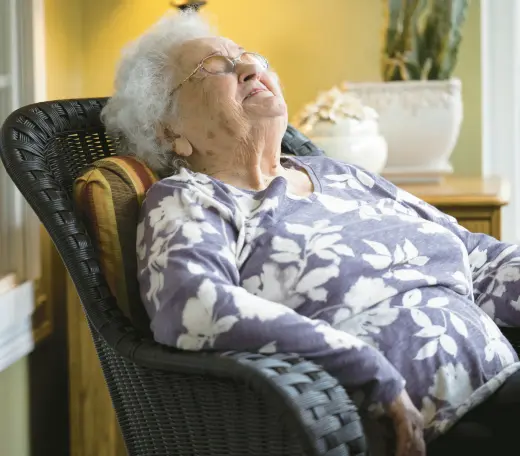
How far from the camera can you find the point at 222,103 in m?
1.99

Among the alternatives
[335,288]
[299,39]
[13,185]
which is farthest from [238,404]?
[299,39]

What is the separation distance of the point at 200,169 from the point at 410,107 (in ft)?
3.59

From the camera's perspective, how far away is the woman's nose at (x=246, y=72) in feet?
6.65

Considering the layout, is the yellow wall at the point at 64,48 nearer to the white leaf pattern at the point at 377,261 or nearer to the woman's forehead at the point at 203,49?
the woman's forehead at the point at 203,49

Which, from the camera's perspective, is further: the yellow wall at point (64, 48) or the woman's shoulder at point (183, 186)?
the yellow wall at point (64, 48)

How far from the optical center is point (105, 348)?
6.02ft

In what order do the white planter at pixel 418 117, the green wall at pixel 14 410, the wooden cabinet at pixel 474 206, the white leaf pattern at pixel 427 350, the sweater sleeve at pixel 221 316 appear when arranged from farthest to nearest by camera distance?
1. the white planter at pixel 418 117
2. the wooden cabinet at pixel 474 206
3. the green wall at pixel 14 410
4. the white leaf pattern at pixel 427 350
5. the sweater sleeve at pixel 221 316

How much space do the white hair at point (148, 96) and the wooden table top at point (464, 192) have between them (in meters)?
0.81

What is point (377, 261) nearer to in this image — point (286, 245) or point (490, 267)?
point (286, 245)

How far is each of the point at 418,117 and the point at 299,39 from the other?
54 centimetres

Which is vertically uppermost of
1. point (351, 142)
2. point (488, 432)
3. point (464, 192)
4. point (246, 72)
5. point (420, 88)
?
point (246, 72)

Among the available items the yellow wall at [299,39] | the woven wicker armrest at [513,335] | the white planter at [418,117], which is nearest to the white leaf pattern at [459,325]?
the woven wicker armrest at [513,335]

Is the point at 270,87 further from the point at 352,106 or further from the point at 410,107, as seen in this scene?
the point at 410,107

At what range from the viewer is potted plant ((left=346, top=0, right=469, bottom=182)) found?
2926 millimetres
